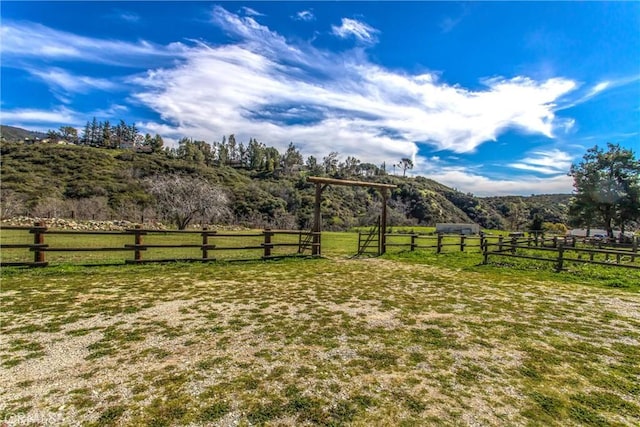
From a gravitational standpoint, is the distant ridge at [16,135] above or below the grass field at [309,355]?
above

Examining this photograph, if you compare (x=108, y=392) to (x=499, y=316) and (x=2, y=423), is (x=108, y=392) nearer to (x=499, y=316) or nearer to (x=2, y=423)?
(x=2, y=423)

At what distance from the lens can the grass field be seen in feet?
9.01

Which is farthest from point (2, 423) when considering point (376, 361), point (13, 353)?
point (376, 361)

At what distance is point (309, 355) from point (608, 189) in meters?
30.9

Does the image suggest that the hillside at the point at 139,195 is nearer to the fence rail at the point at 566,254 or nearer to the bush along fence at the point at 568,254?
the bush along fence at the point at 568,254

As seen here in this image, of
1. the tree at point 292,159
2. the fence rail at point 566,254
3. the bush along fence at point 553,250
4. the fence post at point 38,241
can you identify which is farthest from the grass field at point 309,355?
the tree at point 292,159

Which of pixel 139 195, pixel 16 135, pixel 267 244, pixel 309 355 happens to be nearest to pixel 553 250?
pixel 267 244

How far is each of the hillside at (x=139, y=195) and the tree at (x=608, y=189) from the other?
2723 centimetres

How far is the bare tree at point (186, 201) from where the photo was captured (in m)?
38.7

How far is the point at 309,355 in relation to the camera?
12.6 ft

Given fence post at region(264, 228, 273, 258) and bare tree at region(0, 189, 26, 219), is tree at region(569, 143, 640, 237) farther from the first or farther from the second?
bare tree at region(0, 189, 26, 219)

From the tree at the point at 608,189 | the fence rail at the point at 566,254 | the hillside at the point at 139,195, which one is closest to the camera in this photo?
the fence rail at the point at 566,254

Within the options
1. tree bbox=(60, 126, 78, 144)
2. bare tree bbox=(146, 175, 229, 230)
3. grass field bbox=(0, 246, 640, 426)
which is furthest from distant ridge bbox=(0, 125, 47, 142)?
grass field bbox=(0, 246, 640, 426)

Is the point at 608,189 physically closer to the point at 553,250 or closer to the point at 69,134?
the point at 553,250
